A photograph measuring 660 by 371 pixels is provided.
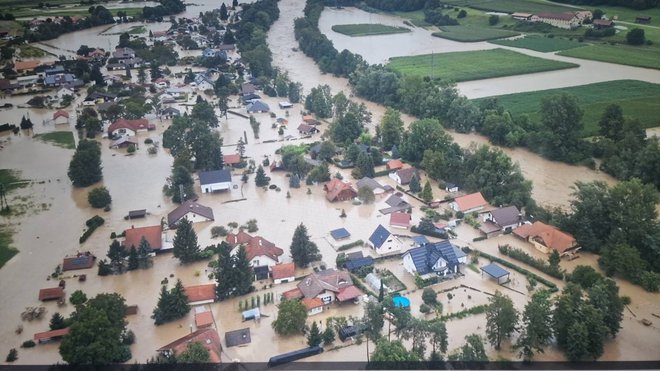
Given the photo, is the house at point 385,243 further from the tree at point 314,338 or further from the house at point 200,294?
the house at point 200,294

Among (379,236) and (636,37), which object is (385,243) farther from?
(636,37)

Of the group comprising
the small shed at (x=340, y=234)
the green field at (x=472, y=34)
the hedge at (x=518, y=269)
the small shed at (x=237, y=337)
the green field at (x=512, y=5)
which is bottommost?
the small shed at (x=237, y=337)

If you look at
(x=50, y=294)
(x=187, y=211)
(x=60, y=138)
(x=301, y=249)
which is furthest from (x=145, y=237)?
(x=60, y=138)

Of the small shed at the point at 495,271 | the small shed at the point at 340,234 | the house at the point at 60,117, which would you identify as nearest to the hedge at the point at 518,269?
the small shed at the point at 495,271

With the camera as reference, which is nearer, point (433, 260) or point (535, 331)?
point (535, 331)

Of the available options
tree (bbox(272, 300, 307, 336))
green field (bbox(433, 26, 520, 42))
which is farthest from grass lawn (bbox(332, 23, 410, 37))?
tree (bbox(272, 300, 307, 336))

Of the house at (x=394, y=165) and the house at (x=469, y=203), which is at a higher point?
the house at (x=469, y=203)

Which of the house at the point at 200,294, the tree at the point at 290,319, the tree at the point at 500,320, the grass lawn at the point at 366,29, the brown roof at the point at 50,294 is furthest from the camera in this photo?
the grass lawn at the point at 366,29
